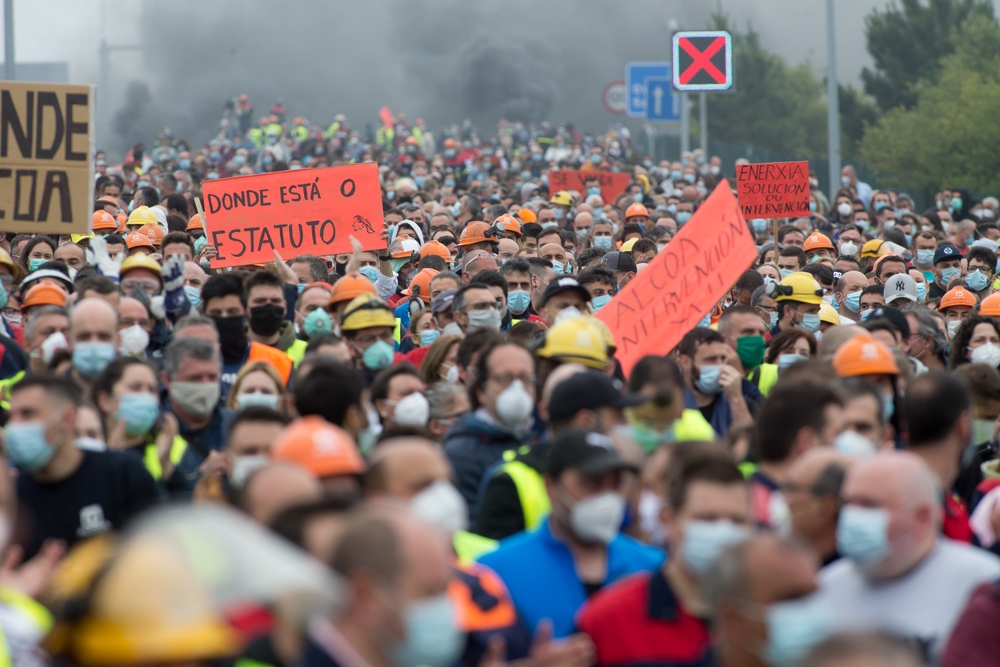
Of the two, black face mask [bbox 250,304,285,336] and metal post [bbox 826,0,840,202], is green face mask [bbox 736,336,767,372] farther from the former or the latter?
metal post [bbox 826,0,840,202]

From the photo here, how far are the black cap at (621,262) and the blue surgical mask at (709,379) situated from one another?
4378mm

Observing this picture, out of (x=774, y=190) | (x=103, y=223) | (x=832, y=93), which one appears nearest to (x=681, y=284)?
(x=103, y=223)

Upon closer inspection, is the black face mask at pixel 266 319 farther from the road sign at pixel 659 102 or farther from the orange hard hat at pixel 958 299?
the road sign at pixel 659 102

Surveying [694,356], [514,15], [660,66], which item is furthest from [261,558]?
[514,15]

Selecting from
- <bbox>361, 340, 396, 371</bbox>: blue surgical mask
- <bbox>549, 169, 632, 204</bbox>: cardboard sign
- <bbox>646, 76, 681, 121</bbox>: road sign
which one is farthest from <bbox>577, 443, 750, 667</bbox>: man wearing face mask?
<bbox>646, 76, 681, 121</bbox>: road sign

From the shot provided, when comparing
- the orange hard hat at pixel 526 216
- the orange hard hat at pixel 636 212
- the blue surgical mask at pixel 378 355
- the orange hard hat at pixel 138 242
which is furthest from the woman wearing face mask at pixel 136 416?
the orange hard hat at pixel 636 212

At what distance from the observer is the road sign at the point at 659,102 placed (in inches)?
1758

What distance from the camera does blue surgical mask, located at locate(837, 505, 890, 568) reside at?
405 cm

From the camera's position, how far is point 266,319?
8.27 m

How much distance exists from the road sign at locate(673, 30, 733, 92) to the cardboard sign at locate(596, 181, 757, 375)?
13.1 m

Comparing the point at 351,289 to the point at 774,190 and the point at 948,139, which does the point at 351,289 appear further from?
the point at 948,139

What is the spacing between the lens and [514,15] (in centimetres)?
9450

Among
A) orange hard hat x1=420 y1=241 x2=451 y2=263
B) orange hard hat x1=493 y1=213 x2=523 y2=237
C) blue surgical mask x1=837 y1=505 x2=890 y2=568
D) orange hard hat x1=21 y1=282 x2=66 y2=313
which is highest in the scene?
orange hard hat x1=493 y1=213 x2=523 y2=237

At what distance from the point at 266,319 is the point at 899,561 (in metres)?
4.87
